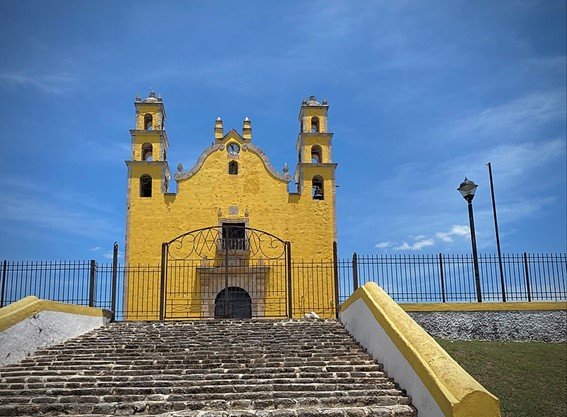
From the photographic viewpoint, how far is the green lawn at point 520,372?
980 cm

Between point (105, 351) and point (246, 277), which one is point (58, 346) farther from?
point (246, 277)

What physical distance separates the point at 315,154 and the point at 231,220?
4135mm

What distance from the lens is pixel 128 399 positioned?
7641mm

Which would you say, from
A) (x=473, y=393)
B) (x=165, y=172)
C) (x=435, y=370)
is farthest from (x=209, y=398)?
(x=165, y=172)

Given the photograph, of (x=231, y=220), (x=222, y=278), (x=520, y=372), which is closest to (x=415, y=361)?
(x=520, y=372)

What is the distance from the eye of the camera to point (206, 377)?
8.45 metres

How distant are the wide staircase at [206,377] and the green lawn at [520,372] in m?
2.56

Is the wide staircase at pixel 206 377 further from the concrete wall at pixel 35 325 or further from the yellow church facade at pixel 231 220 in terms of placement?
the yellow church facade at pixel 231 220

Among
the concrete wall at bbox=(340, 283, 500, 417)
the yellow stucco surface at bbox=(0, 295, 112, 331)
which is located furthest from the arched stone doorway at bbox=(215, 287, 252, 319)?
the concrete wall at bbox=(340, 283, 500, 417)

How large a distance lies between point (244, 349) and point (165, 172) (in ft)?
42.3

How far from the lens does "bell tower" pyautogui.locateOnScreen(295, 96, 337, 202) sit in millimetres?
21750

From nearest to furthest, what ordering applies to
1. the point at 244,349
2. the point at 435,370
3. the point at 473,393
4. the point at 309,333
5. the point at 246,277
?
the point at 473,393 → the point at 435,370 → the point at 244,349 → the point at 309,333 → the point at 246,277

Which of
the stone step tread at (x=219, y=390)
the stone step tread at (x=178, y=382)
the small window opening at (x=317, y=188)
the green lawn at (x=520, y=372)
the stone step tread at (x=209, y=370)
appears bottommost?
the green lawn at (x=520, y=372)

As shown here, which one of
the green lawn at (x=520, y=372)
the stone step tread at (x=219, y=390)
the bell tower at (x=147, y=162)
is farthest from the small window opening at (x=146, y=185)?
the stone step tread at (x=219, y=390)
